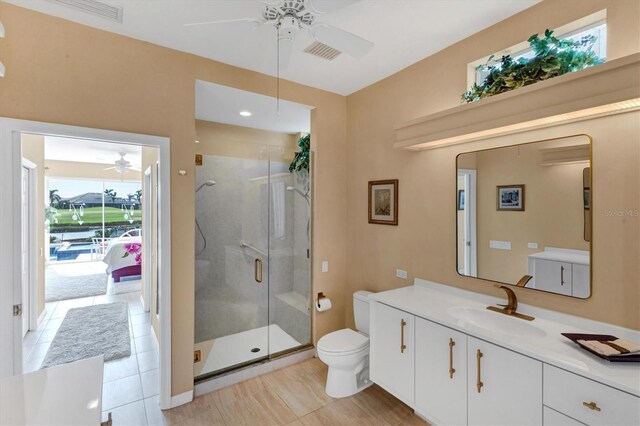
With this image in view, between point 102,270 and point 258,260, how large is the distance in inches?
219

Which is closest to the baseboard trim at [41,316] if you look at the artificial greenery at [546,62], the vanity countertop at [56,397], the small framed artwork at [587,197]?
the vanity countertop at [56,397]

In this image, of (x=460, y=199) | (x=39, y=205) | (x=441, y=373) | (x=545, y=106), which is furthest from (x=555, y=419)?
(x=39, y=205)

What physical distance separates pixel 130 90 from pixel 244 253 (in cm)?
180

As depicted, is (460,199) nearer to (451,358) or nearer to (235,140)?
(451,358)

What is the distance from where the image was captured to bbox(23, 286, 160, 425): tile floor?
2379 mm

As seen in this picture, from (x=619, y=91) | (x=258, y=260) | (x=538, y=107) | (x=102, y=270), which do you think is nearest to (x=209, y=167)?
(x=258, y=260)

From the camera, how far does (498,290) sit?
2082mm

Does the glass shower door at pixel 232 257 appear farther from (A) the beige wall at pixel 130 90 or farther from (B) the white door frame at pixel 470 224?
(B) the white door frame at pixel 470 224

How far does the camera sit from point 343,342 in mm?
2578

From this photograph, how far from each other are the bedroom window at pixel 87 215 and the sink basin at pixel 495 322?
7.80m

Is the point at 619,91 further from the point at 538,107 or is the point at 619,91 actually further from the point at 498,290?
the point at 498,290

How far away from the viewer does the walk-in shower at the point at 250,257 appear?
294 cm

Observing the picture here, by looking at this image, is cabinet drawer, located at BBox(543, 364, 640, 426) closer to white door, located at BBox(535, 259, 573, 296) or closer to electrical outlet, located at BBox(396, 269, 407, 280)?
white door, located at BBox(535, 259, 573, 296)

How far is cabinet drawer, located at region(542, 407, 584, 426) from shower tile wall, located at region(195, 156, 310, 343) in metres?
2.29
